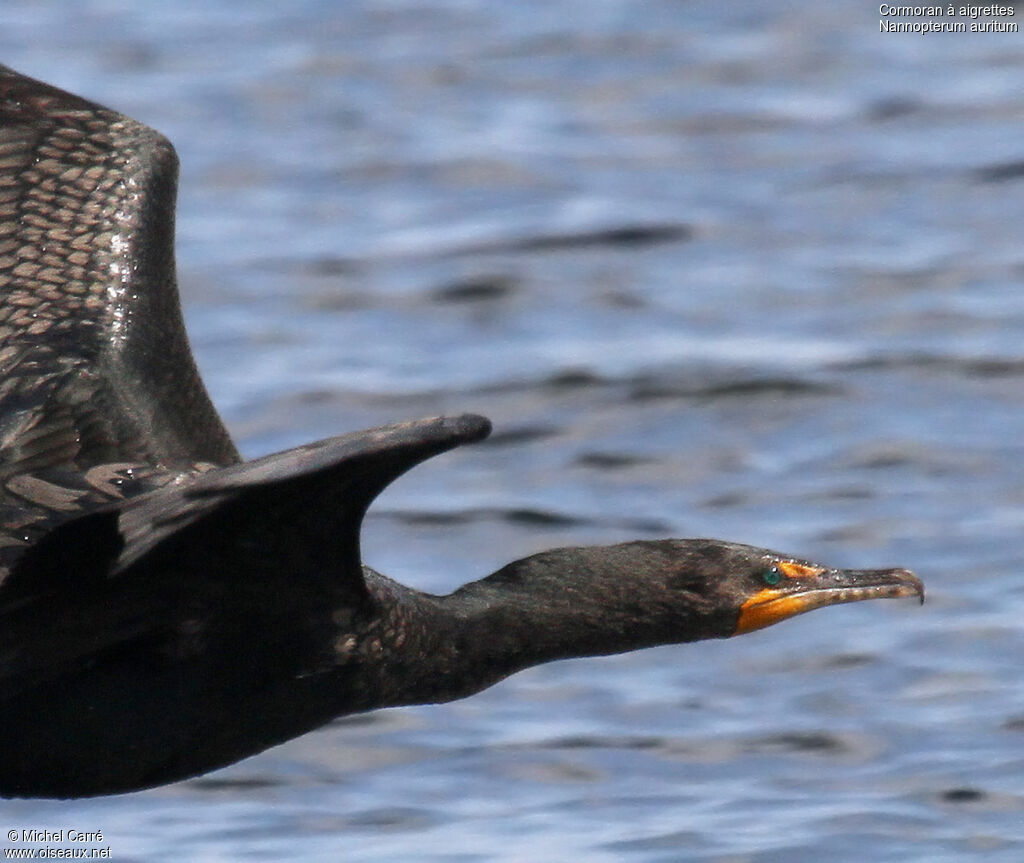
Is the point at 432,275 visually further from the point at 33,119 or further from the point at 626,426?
the point at 33,119

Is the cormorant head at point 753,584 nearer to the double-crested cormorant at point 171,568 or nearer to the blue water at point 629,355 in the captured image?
the double-crested cormorant at point 171,568

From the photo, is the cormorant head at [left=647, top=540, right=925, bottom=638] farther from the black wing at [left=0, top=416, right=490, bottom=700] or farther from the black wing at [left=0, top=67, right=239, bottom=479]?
the black wing at [left=0, top=67, right=239, bottom=479]

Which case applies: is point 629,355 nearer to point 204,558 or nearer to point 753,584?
point 753,584

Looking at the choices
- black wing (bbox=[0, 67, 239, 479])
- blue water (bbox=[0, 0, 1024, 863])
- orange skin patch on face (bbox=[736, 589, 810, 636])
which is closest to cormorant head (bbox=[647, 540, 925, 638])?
orange skin patch on face (bbox=[736, 589, 810, 636])

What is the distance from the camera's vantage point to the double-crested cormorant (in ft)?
23.0

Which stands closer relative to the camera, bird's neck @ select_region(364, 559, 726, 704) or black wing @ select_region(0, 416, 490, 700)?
black wing @ select_region(0, 416, 490, 700)

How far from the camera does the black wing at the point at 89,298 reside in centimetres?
828

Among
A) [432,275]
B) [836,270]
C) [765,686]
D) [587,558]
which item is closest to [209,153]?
[432,275]

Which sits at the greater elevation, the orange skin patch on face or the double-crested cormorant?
the double-crested cormorant

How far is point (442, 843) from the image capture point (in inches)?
357

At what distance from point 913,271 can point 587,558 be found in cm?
673

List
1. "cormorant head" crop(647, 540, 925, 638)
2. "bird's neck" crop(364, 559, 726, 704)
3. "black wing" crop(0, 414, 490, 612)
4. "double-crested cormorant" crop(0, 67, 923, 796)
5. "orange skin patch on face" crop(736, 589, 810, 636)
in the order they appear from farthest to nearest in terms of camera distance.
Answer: "orange skin patch on face" crop(736, 589, 810, 636), "cormorant head" crop(647, 540, 925, 638), "bird's neck" crop(364, 559, 726, 704), "double-crested cormorant" crop(0, 67, 923, 796), "black wing" crop(0, 414, 490, 612)

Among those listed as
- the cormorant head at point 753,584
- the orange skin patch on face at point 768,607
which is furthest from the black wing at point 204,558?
the orange skin patch on face at point 768,607

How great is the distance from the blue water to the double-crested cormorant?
1.18 metres
